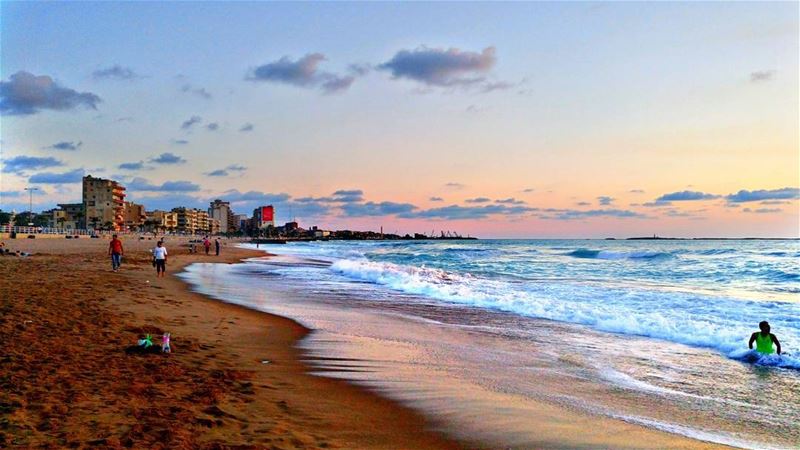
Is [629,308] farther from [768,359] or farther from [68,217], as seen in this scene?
[68,217]

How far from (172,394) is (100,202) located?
151844 millimetres

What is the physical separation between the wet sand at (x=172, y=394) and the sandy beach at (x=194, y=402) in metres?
0.01

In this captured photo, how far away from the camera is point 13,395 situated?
5066 mm

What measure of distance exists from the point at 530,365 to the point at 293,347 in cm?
396

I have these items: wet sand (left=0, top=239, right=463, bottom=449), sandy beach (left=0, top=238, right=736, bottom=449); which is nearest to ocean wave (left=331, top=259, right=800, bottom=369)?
sandy beach (left=0, top=238, right=736, bottom=449)

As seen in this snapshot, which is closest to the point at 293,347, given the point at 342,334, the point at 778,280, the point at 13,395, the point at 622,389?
the point at 342,334

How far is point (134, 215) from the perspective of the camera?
176 meters

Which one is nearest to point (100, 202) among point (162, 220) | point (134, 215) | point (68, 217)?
point (68, 217)

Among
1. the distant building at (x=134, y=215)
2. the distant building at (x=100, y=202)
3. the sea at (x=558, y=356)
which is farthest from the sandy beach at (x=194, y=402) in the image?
the distant building at (x=134, y=215)

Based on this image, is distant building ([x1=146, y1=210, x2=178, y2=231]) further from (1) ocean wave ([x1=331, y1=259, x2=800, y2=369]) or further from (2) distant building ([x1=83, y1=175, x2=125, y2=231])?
(1) ocean wave ([x1=331, y1=259, x2=800, y2=369])

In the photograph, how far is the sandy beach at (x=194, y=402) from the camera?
4480mm

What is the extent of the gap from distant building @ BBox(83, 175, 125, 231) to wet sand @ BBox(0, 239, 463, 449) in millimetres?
143933

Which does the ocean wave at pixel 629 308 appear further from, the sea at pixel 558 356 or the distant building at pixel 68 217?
the distant building at pixel 68 217

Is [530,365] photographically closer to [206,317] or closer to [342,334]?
[342,334]
